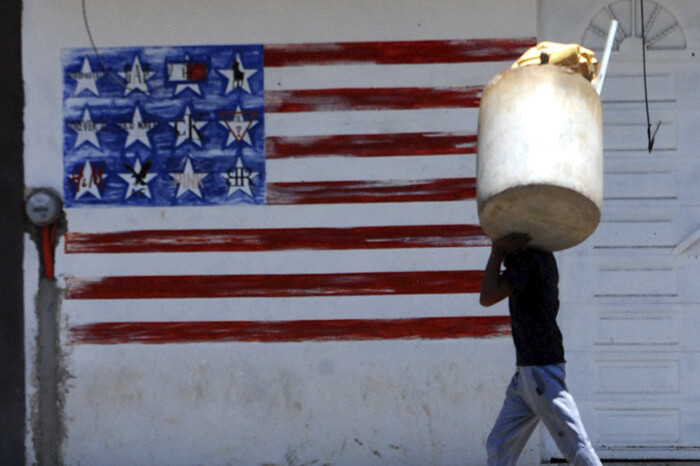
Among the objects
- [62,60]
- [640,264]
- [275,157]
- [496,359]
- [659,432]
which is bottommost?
[659,432]

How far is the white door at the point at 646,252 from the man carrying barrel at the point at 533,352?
1.96 m

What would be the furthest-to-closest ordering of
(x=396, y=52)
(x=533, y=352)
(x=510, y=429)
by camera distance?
1. (x=396, y=52)
2. (x=510, y=429)
3. (x=533, y=352)

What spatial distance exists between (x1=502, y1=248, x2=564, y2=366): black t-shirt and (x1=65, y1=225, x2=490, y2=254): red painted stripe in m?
1.91

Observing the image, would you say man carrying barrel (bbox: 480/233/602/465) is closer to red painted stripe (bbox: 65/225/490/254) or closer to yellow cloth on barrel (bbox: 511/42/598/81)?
yellow cloth on barrel (bbox: 511/42/598/81)

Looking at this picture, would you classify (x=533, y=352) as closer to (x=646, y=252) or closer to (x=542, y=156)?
(x=542, y=156)

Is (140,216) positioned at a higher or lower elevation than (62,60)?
lower

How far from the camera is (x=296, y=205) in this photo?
8125 millimetres

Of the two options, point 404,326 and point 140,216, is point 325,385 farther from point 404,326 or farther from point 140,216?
point 140,216

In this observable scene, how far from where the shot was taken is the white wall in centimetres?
808

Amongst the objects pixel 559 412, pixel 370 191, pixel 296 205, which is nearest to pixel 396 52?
pixel 370 191

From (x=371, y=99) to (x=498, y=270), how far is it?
234cm

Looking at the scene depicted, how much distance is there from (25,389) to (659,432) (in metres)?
4.13

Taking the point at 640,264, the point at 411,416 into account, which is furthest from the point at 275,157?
the point at 640,264

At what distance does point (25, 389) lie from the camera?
820cm
